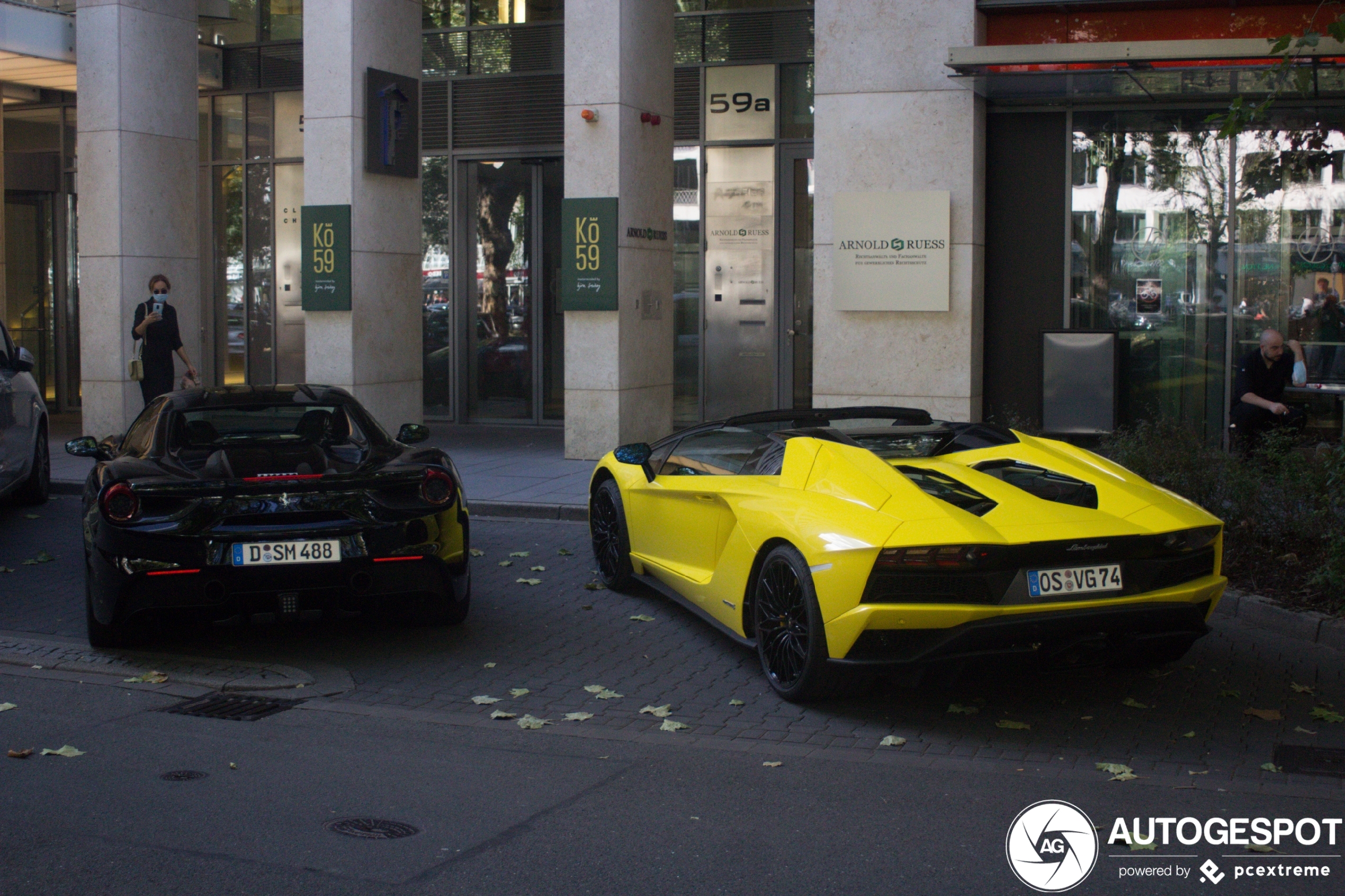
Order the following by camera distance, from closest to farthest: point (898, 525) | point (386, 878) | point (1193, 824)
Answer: point (386, 878) < point (1193, 824) < point (898, 525)

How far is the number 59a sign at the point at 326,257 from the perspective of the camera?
14742 mm

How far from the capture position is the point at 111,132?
1570 centimetres

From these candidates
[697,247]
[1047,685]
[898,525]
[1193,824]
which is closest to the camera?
[1193,824]

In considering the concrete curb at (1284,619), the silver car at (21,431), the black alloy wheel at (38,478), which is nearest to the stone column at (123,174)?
the black alloy wheel at (38,478)

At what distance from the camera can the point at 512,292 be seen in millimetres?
18438

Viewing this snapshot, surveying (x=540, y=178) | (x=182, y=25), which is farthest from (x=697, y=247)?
(x=182, y=25)

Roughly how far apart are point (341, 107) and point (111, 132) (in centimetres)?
309

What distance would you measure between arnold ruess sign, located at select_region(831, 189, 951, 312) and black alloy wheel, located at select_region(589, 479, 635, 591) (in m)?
5.57

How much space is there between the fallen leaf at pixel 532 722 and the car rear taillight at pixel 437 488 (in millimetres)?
1444

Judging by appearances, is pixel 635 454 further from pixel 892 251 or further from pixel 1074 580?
pixel 892 251

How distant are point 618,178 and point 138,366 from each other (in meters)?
5.72

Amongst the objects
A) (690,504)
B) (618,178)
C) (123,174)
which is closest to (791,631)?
Result: (690,504)

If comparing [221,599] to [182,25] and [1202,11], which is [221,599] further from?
[182,25]

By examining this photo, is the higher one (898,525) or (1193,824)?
(898,525)
